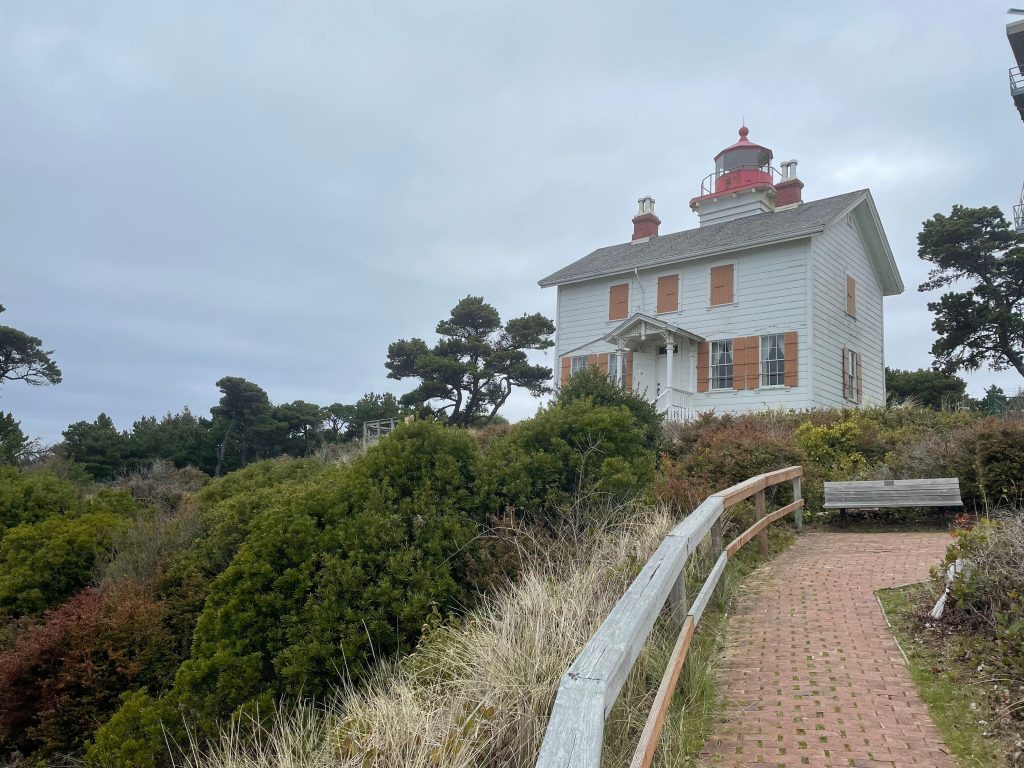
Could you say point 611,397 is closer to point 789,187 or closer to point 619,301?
point 619,301

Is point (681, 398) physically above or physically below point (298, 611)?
above

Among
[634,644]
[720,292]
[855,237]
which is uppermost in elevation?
[855,237]

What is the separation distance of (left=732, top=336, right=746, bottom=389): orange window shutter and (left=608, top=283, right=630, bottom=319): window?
12.3 ft

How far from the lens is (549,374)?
31484mm

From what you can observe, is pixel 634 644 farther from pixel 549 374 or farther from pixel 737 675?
pixel 549 374

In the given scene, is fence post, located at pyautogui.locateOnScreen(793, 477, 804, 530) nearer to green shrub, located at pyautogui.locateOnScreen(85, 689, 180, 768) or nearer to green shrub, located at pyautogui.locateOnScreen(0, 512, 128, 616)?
green shrub, located at pyautogui.locateOnScreen(85, 689, 180, 768)

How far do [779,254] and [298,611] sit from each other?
16.8 metres

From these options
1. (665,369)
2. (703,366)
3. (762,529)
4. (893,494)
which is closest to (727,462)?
(893,494)

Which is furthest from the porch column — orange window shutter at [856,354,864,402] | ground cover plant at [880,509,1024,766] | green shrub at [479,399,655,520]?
ground cover plant at [880,509,1024,766]

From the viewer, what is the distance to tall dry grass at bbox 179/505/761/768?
3.74 meters

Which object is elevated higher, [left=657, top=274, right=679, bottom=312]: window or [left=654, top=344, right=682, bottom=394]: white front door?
[left=657, top=274, right=679, bottom=312]: window

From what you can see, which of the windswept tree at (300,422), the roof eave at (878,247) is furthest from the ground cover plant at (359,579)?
the windswept tree at (300,422)

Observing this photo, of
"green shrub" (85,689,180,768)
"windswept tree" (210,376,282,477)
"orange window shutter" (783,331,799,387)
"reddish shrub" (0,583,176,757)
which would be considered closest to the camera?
"green shrub" (85,689,180,768)

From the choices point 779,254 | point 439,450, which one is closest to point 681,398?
point 779,254
